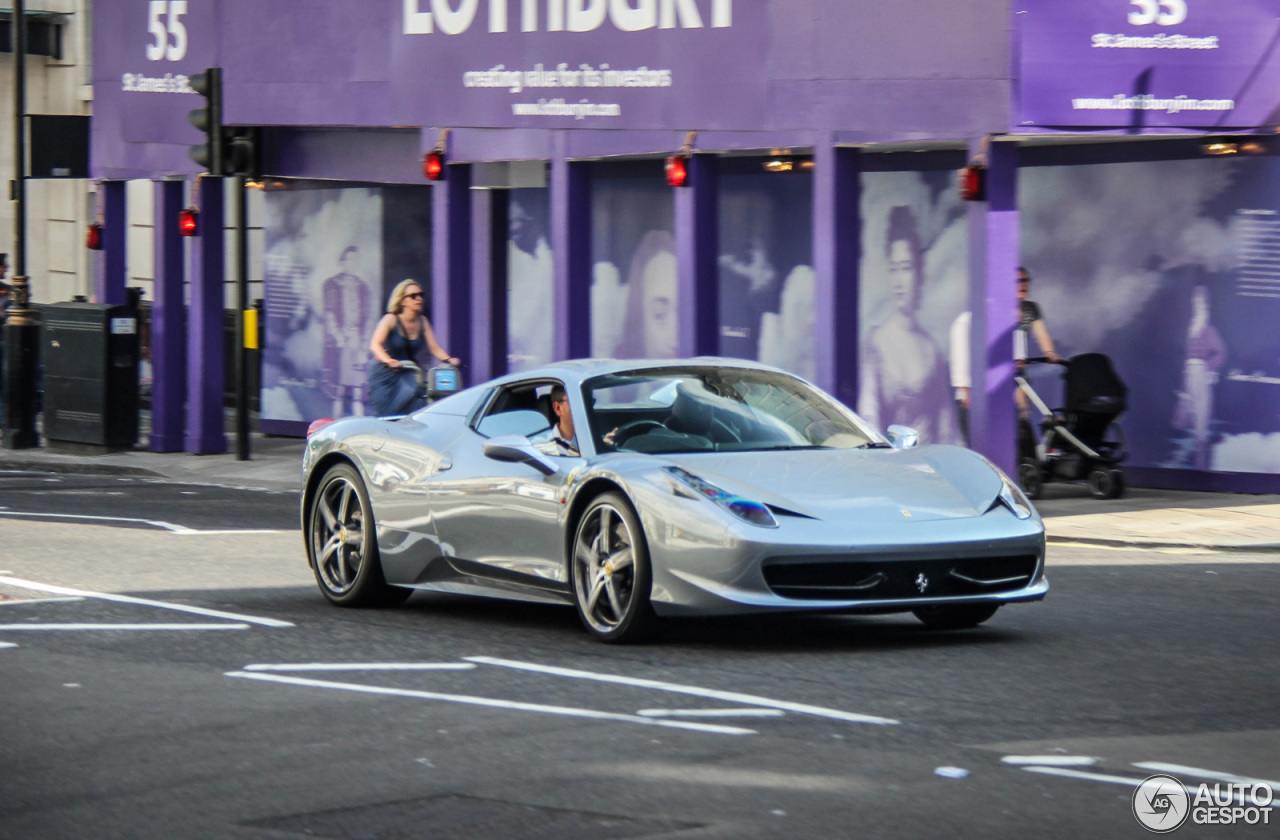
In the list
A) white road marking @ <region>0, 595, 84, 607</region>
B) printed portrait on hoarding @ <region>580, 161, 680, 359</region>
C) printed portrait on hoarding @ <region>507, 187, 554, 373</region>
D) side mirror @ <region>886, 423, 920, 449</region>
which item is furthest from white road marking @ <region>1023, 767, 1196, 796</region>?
printed portrait on hoarding @ <region>507, 187, 554, 373</region>

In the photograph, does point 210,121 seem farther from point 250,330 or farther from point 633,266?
point 633,266

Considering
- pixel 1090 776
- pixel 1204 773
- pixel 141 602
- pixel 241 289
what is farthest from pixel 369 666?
pixel 241 289

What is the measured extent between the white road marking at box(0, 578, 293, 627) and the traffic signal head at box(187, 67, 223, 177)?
8867 mm

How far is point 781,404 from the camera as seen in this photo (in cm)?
988

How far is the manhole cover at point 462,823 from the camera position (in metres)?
5.66

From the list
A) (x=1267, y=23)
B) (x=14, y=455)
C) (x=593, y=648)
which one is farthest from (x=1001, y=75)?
(x=14, y=455)

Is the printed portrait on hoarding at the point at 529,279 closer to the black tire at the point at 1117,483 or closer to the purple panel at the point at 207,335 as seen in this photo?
the purple panel at the point at 207,335

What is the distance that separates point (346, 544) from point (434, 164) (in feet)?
34.9

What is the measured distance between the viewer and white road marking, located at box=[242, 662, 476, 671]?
28.1 ft

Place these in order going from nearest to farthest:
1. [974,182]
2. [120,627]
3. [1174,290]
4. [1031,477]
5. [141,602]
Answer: [120,627], [141,602], [974,182], [1031,477], [1174,290]

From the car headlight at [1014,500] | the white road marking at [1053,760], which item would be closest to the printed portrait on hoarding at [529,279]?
the car headlight at [1014,500]

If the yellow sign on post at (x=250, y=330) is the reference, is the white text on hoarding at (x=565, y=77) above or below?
above

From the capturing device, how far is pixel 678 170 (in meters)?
18.7

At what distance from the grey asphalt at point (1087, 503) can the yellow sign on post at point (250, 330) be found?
122 centimetres
